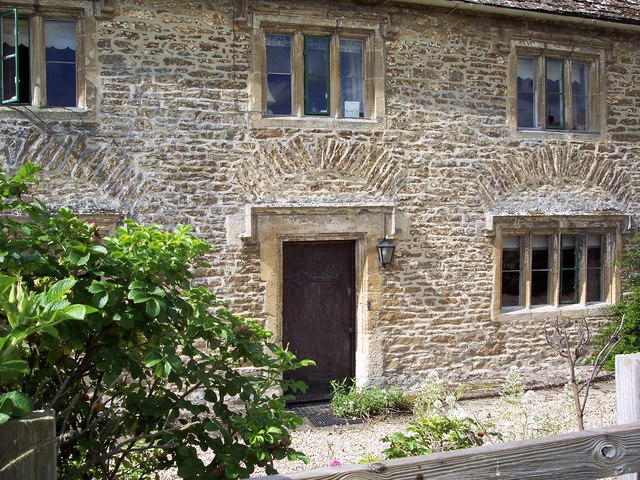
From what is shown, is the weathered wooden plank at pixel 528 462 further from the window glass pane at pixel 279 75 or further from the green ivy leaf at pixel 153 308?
the window glass pane at pixel 279 75

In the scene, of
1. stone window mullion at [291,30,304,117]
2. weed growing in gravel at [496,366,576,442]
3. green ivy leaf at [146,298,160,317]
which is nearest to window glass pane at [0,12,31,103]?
stone window mullion at [291,30,304,117]

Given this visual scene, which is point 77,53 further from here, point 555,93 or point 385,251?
point 555,93

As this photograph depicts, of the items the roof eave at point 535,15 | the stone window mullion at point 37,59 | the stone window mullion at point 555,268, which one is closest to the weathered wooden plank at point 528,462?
the stone window mullion at point 37,59

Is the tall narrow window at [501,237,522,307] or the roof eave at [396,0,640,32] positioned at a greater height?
the roof eave at [396,0,640,32]

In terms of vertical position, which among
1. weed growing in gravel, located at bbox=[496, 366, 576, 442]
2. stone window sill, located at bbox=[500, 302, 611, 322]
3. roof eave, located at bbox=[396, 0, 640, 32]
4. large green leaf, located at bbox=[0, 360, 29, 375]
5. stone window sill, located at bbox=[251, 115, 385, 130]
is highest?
roof eave, located at bbox=[396, 0, 640, 32]

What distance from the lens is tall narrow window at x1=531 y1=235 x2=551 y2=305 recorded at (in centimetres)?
991

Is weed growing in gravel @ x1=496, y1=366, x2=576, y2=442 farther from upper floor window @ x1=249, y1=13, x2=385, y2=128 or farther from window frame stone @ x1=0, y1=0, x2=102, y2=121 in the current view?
window frame stone @ x1=0, y1=0, x2=102, y2=121

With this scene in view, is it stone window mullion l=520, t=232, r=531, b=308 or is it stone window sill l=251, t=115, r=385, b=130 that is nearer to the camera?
stone window sill l=251, t=115, r=385, b=130

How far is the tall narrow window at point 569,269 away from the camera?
10102 mm

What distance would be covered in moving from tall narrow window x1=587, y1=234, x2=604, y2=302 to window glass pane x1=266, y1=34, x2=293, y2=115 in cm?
510

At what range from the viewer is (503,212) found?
376 inches

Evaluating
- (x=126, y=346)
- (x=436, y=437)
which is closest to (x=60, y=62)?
(x=126, y=346)

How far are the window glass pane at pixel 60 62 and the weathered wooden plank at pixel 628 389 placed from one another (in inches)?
273

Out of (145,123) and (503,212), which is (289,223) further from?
(503,212)
